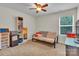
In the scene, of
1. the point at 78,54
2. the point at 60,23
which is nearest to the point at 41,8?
the point at 60,23

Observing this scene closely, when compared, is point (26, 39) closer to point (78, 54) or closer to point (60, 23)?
point (60, 23)

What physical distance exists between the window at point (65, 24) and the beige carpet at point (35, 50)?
266 millimetres

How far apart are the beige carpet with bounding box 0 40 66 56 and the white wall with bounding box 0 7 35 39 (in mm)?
208

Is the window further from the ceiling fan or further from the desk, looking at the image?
the ceiling fan

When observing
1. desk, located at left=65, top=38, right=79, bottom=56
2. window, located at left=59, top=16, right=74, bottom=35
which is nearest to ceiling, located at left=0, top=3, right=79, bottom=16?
window, located at left=59, top=16, right=74, bottom=35

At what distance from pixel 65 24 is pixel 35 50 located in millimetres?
695

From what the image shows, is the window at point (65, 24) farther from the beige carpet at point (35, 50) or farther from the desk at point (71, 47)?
the beige carpet at point (35, 50)

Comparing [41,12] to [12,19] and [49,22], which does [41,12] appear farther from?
[12,19]

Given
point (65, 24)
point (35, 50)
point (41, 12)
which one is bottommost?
point (35, 50)

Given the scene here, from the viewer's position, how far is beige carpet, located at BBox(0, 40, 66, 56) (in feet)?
6.14

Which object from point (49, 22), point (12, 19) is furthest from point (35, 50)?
point (12, 19)

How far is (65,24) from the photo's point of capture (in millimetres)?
1970

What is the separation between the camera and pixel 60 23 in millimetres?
1993

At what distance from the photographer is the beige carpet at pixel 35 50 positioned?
1.87 metres
